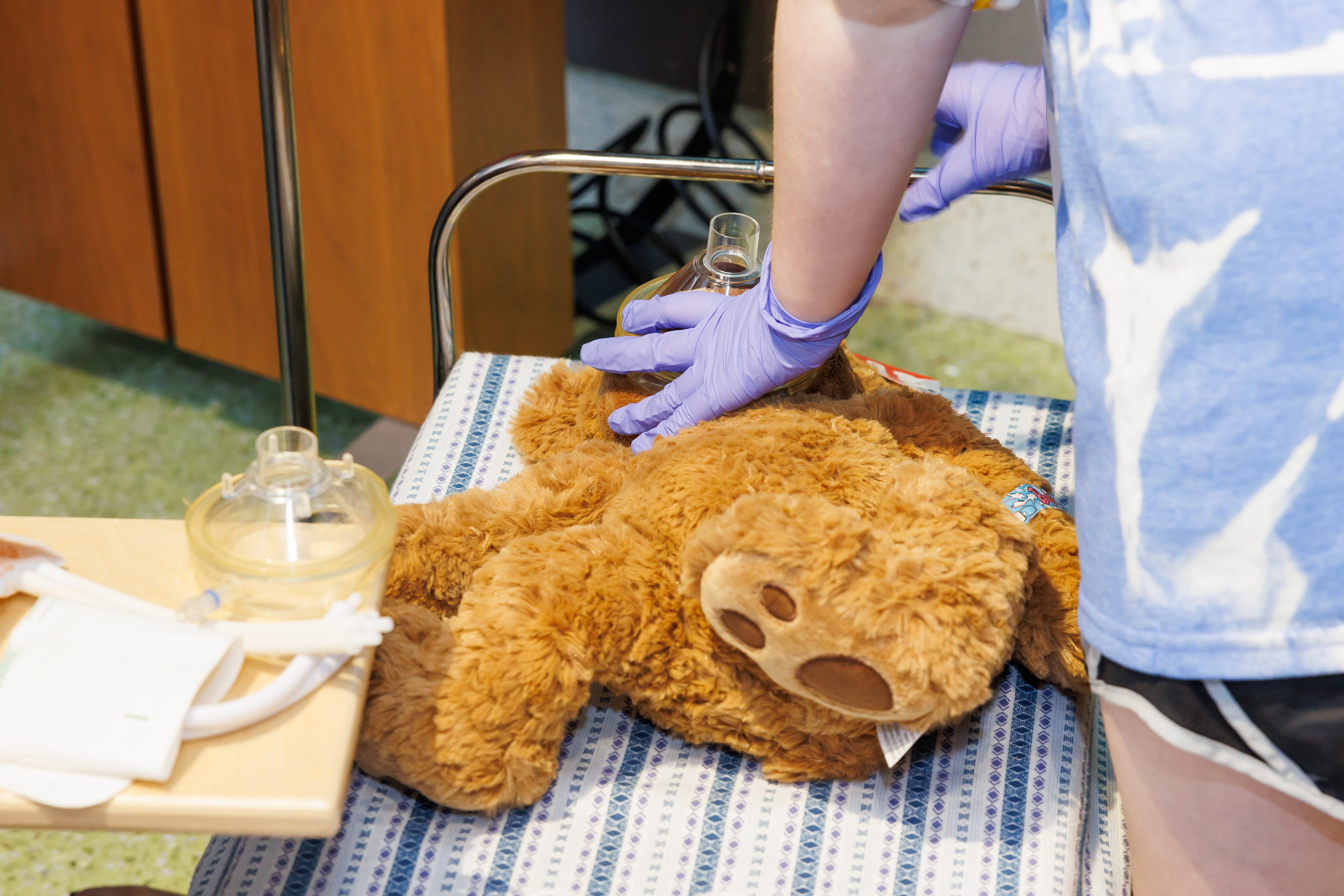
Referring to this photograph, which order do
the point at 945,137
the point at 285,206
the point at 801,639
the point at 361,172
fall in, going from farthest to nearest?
the point at 361,172 → the point at 285,206 → the point at 945,137 → the point at 801,639

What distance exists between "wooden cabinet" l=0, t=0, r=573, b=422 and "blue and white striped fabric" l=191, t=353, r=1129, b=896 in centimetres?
106

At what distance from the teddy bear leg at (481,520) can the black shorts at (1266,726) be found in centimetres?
40

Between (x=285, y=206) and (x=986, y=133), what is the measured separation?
678 mm

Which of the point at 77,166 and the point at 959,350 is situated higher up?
the point at 77,166

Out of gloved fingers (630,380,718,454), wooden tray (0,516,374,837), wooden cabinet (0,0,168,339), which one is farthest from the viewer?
wooden cabinet (0,0,168,339)

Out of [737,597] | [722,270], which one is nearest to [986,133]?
[722,270]

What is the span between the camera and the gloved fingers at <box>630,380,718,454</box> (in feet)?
2.88

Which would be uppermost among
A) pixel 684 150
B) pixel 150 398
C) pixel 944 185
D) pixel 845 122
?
pixel 845 122

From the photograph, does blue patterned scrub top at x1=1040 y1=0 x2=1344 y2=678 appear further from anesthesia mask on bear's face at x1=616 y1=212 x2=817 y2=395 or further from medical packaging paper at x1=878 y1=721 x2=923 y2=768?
anesthesia mask on bear's face at x1=616 y1=212 x2=817 y2=395

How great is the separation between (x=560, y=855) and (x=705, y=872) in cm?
10

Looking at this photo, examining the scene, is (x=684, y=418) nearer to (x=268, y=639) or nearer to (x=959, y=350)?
(x=268, y=639)

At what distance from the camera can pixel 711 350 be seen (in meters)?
0.90

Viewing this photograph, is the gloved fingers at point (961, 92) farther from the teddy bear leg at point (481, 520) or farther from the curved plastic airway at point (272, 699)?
the curved plastic airway at point (272, 699)

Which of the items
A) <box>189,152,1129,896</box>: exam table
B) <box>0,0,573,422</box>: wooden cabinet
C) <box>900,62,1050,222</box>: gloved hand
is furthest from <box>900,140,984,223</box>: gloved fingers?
<box>0,0,573,422</box>: wooden cabinet
